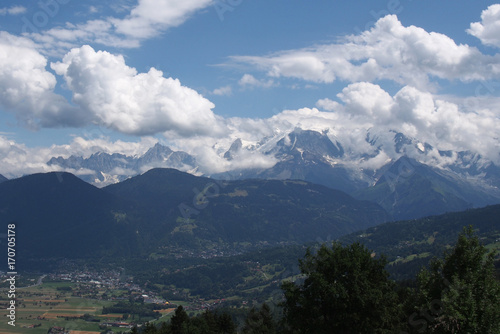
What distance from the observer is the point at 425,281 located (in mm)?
27281

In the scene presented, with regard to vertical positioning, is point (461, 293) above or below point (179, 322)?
above

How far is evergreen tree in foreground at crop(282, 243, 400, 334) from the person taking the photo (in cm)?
2902

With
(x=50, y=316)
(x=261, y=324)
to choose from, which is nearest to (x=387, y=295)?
(x=261, y=324)

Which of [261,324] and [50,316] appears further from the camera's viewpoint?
[50,316]

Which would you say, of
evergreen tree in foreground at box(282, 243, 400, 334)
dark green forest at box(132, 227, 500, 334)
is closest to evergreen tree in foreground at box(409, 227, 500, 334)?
dark green forest at box(132, 227, 500, 334)

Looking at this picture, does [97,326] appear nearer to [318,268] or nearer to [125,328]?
[125,328]

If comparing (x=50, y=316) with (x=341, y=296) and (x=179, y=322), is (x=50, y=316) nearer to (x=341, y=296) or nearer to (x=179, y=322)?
(x=179, y=322)

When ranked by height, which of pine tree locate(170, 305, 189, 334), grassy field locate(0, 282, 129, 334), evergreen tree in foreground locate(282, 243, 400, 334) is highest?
evergreen tree in foreground locate(282, 243, 400, 334)

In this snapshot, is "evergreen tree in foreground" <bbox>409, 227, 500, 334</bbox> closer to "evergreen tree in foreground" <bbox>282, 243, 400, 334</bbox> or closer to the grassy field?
"evergreen tree in foreground" <bbox>282, 243, 400, 334</bbox>

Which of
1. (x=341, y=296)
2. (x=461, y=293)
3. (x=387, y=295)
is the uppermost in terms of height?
(x=461, y=293)

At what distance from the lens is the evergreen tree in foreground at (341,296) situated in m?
29.0

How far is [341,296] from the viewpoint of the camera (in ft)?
94.8

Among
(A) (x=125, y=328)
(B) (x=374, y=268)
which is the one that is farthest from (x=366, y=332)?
(A) (x=125, y=328)

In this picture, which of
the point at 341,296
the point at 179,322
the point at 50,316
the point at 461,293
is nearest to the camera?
the point at 461,293
